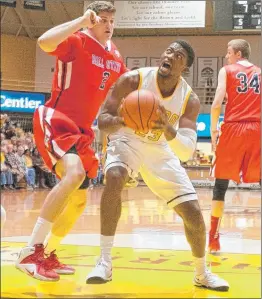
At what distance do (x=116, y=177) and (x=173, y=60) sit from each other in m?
0.70

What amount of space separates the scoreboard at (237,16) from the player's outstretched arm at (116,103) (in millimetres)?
5846

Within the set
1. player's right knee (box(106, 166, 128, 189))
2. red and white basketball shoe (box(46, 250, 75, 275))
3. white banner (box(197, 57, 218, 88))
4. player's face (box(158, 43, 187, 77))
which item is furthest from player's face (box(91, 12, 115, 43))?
white banner (box(197, 57, 218, 88))

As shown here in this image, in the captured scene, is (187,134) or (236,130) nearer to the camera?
(187,134)

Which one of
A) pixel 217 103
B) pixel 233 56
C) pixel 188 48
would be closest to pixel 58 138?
pixel 188 48

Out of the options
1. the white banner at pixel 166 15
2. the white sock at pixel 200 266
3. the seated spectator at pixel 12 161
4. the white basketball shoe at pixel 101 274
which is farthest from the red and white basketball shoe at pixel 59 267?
the white banner at pixel 166 15

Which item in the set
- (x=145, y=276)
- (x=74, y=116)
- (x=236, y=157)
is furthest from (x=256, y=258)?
(x=74, y=116)

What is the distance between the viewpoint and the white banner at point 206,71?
16391 mm

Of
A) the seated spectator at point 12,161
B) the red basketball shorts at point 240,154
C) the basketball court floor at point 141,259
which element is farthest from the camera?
the red basketball shorts at point 240,154

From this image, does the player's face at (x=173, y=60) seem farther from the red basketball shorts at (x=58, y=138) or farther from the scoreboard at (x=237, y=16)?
the scoreboard at (x=237, y=16)

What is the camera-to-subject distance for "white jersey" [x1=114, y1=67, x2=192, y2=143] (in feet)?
11.0

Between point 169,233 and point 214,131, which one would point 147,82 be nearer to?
point 214,131

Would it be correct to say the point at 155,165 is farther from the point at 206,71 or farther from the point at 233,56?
the point at 206,71

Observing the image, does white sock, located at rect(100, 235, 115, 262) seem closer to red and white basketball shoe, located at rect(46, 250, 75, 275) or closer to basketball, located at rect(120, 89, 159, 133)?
red and white basketball shoe, located at rect(46, 250, 75, 275)

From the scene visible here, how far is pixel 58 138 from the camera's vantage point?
133 inches
